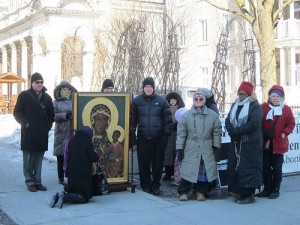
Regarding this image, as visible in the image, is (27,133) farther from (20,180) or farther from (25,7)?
(25,7)

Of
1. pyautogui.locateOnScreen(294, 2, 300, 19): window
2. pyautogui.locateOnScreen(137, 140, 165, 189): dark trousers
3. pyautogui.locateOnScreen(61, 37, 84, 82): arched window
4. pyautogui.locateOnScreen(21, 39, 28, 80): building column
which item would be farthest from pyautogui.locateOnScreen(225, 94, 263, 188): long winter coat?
pyautogui.locateOnScreen(21, 39, 28, 80): building column

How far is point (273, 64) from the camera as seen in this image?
14.6 meters

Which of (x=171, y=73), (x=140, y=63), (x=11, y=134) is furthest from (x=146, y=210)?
(x=11, y=134)

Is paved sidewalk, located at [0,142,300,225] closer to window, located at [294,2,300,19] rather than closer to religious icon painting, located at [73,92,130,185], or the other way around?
religious icon painting, located at [73,92,130,185]

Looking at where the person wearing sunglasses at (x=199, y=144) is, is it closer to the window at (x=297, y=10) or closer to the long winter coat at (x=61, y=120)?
the long winter coat at (x=61, y=120)

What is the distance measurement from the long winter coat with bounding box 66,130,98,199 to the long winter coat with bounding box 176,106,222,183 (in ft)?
4.60

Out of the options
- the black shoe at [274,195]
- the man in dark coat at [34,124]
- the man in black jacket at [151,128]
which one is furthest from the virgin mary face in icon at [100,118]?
the black shoe at [274,195]

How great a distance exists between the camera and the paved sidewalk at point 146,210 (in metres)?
6.84

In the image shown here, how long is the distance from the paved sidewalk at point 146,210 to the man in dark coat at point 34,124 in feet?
1.14

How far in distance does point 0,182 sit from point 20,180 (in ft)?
1.26

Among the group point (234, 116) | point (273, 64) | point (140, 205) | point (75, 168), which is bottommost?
point (140, 205)

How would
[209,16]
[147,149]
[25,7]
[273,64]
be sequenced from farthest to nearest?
[25,7] < [209,16] < [273,64] < [147,149]

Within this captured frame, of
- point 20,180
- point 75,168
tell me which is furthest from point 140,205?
point 20,180

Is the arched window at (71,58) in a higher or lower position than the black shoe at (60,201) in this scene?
higher
